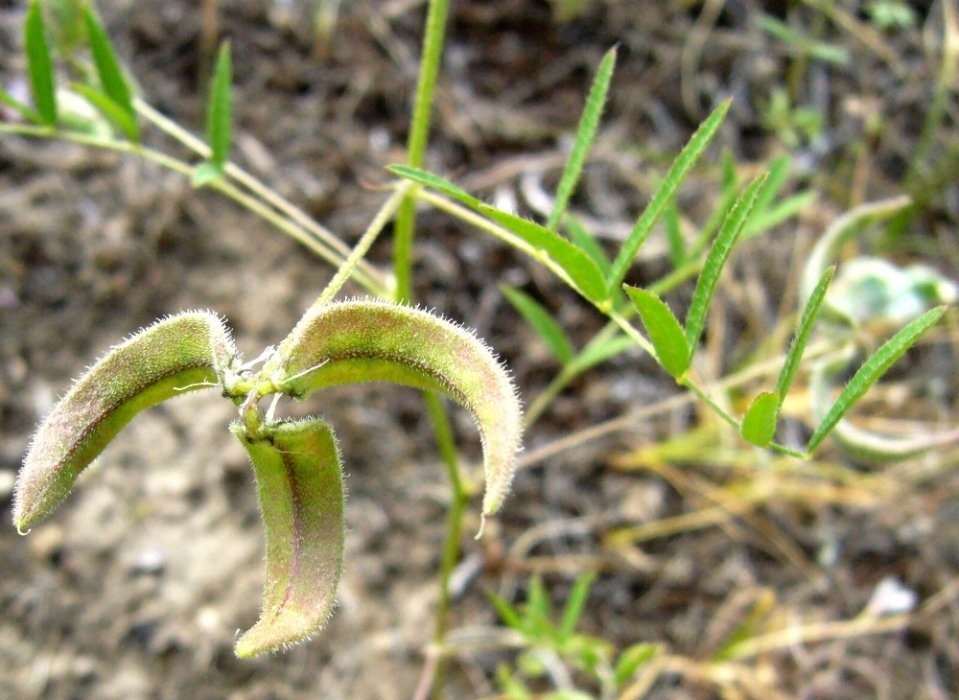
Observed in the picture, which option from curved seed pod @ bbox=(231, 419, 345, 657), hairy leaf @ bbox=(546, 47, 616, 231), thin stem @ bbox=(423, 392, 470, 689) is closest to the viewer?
curved seed pod @ bbox=(231, 419, 345, 657)

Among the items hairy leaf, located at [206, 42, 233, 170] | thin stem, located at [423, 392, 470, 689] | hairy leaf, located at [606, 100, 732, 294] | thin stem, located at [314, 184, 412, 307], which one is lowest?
thin stem, located at [423, 392, 470, 689]

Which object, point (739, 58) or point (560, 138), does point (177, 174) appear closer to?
point (560, 138)

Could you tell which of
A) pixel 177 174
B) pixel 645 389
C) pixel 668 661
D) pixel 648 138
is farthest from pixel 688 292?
pixel 177 174

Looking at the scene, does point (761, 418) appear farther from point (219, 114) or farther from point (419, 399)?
point (419, 399)

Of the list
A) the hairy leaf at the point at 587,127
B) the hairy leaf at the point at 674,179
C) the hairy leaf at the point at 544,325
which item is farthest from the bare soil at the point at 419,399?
the hairy leaf at the point at 674,179

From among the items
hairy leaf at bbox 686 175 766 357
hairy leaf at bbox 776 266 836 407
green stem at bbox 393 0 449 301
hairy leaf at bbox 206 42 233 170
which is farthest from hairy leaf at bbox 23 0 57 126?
hairy leaf at bbox 776 266 836 407

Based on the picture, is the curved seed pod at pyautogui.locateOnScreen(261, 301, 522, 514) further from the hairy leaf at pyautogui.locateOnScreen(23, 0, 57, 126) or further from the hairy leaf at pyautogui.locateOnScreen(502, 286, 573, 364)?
the hairy leaf at pyautogui.locateOnScreen(23, 0, 57, 126)

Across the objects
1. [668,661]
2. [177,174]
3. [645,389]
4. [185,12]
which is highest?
[185,12]
